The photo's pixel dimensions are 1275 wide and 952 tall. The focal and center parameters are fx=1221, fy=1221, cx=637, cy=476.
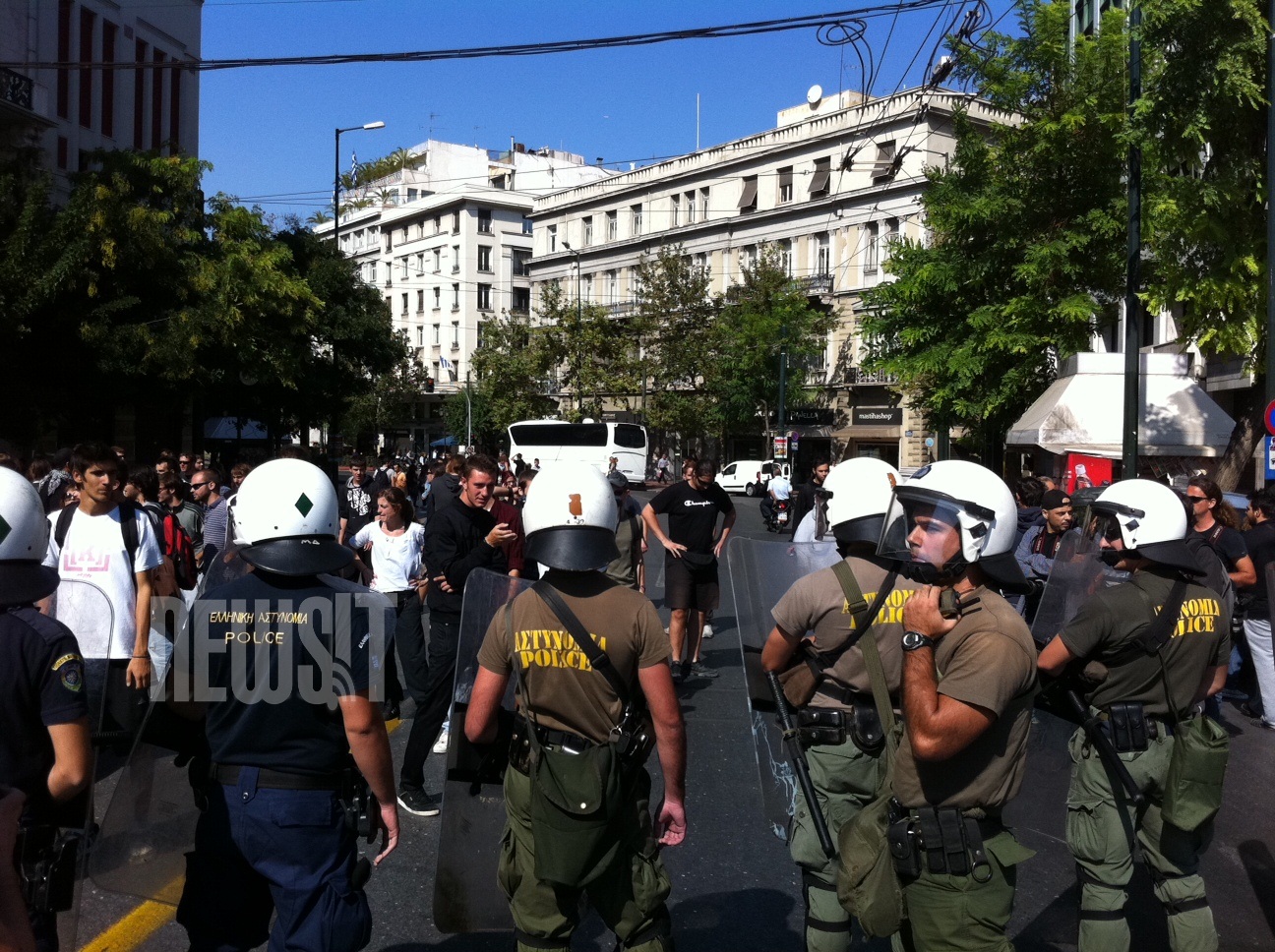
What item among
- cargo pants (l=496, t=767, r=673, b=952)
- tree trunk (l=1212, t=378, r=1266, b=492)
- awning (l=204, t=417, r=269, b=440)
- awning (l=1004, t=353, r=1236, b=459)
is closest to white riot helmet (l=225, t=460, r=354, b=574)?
cargo pants (l=496, t=767, r=673, b=952)

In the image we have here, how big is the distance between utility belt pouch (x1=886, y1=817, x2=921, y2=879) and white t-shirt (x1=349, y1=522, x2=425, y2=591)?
205 inches

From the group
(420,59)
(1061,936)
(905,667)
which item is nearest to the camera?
(905,667)

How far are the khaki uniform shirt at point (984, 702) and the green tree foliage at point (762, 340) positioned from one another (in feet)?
140

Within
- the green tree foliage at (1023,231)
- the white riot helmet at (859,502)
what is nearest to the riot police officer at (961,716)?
the white riot helmet at (859,502)

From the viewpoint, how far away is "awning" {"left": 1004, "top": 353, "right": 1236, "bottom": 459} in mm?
15680

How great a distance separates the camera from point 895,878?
10.00 feet

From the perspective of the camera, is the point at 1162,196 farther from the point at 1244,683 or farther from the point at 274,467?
the point at 274,467

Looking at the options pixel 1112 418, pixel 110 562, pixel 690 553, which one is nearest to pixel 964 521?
pixel 110 562

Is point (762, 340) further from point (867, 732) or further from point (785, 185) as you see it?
point (867, 732)

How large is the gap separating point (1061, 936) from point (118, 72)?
1160 inches

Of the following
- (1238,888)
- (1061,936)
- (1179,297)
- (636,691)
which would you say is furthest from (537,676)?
(1179,297)

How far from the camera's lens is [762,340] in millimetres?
46812

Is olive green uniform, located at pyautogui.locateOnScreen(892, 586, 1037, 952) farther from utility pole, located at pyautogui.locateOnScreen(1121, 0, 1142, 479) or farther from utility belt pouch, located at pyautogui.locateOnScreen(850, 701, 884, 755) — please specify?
utility pole, located at pyautogui.locateOnScreen(1121, 0, 1142, 479)

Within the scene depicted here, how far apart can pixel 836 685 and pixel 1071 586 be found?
149 cm
